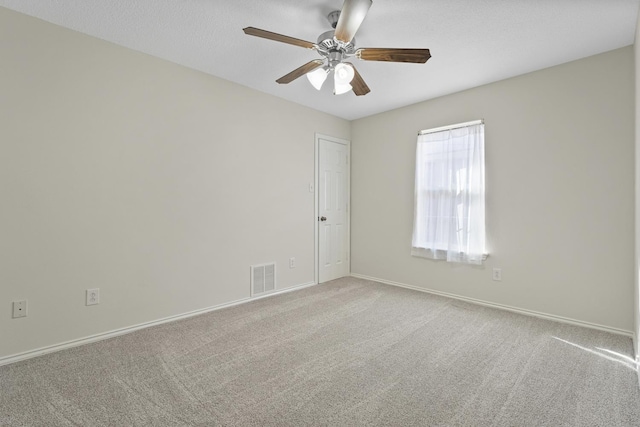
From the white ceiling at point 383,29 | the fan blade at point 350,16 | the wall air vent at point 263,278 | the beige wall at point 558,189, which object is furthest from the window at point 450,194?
the fan blade at point 350,16

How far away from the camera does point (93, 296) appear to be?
2500 mm

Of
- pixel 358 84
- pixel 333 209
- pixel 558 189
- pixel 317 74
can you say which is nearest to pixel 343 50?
pixel 317 74

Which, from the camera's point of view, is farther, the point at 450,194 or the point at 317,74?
the point at 450,194

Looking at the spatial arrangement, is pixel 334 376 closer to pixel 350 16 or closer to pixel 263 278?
pixel 263 278

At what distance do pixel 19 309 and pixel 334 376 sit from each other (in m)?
2.32

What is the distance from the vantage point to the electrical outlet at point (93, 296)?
248cm

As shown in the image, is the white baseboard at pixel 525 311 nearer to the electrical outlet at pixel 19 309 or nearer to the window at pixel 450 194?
the window at pixel 450 194

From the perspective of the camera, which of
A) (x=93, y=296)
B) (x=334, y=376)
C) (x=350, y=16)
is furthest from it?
(x=93, y=296)

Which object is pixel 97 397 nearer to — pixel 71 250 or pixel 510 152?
pixel 71 250

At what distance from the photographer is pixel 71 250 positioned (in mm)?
2398

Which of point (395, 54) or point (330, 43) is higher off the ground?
point (330, 43)

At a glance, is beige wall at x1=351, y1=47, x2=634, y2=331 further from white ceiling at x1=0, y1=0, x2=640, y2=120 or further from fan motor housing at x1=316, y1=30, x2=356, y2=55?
fan motor housing at x1=316, y1=30, x2=356, y2=55

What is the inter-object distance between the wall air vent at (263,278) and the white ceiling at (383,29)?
2191 millimetres

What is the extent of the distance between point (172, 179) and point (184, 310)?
4.32ft
